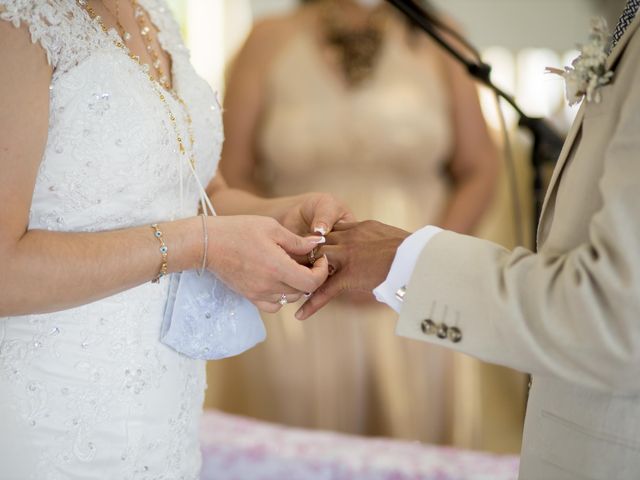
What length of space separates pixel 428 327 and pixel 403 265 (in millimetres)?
110

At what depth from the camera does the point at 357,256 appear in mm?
1505

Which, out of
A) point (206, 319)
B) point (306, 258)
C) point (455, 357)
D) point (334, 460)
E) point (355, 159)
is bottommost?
point (455, 357)

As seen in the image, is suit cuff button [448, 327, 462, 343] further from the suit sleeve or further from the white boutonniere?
the white boutonniere

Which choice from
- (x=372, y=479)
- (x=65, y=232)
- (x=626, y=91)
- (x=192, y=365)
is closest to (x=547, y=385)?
(x=626, y=91)

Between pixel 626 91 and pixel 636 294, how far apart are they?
30 centimetres

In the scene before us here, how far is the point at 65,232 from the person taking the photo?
1.37 m

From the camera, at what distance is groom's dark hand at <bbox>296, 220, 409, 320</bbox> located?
4.74 feet

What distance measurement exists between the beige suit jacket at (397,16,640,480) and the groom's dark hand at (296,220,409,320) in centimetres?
13

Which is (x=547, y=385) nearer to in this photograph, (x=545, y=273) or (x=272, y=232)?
(x=545, y=273)

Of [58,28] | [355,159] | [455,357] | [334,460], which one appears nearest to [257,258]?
[58,28]

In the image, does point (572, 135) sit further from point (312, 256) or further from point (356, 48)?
point (356, 48)

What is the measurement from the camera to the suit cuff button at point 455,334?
1.28 metres

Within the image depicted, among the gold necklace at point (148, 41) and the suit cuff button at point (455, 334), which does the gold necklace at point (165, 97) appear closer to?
the gold necklace at point (148, 41)

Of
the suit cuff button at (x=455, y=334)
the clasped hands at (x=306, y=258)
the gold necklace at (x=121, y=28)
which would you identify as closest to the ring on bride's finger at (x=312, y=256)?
the clasped hands at (x=306, y=258)
